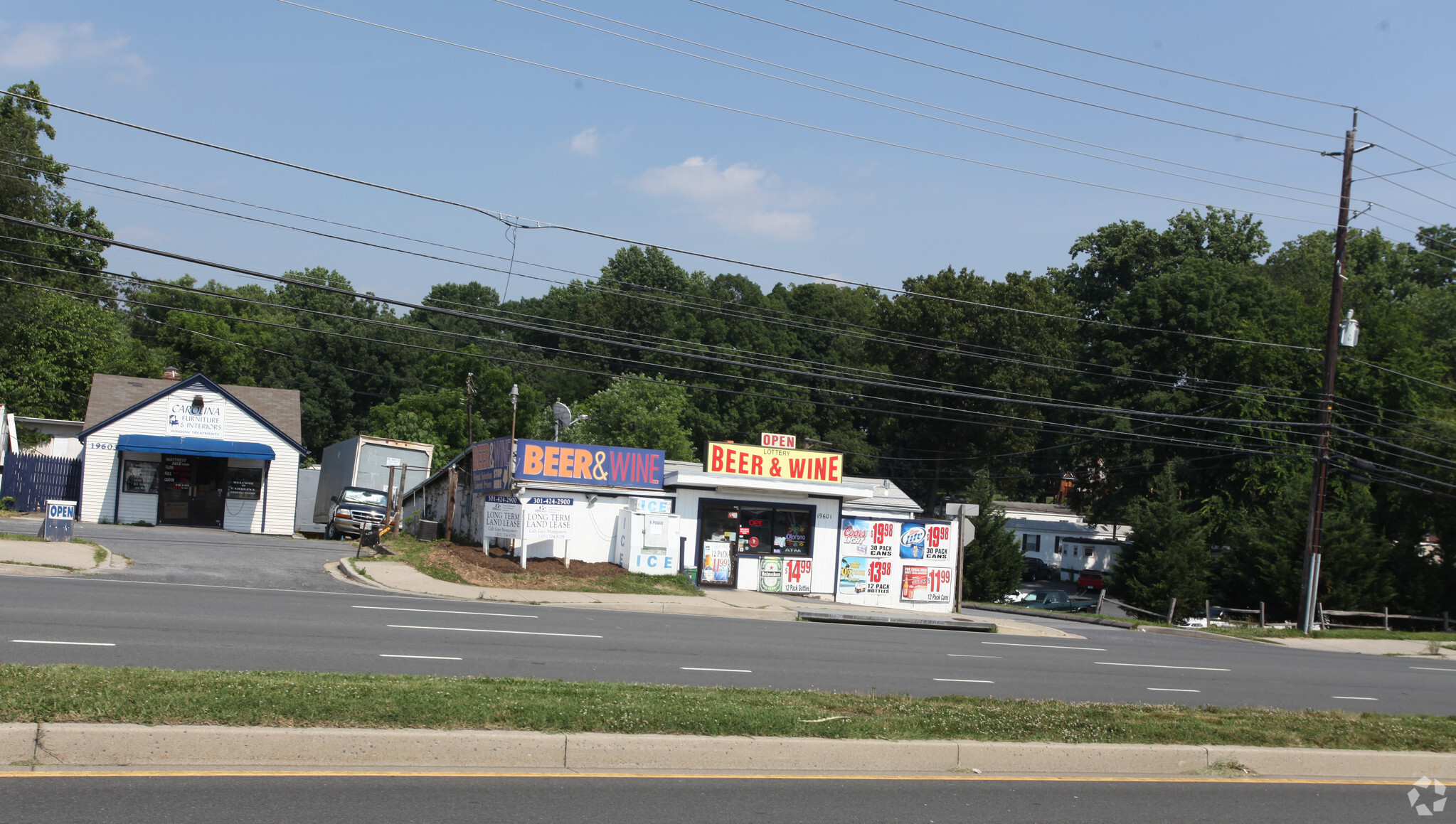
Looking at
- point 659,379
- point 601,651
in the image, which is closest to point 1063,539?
point 659,379

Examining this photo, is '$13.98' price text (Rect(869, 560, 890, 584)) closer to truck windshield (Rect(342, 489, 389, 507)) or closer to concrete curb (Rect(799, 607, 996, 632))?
concrete curb (Rect(799, 607, 996, 632))

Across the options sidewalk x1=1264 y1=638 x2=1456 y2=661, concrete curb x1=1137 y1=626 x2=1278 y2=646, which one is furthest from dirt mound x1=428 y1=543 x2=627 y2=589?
sidewalk x1=1264 y1=638 x2=1456 y2=661

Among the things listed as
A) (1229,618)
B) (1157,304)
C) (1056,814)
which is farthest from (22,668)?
(1157,304)

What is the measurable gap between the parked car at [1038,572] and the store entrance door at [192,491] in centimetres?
5365

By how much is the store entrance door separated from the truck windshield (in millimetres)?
4827

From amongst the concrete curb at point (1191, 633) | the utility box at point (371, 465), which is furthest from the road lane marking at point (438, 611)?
the concrete curb at point (1191, 633)

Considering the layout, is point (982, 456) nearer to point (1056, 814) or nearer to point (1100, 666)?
point (1100, 666)

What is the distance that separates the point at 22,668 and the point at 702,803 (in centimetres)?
581

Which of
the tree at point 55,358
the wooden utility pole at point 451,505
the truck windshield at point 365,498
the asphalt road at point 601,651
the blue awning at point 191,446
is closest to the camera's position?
the asphalt road at point 601,651

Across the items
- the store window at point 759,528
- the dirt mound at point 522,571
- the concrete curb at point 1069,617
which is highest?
the store window at point 759,528

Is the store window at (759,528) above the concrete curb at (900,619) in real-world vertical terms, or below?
above

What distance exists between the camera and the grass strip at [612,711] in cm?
756

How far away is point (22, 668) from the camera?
8398 mm

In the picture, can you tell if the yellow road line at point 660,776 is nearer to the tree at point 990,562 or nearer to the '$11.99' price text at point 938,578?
the '$11.99' price text at point 938,578
